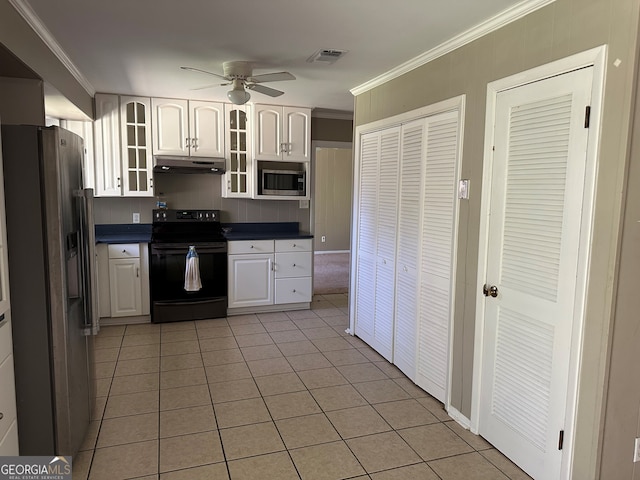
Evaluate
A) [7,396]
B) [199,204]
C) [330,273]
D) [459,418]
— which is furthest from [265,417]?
[330,273]

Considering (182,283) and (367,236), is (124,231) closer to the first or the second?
(182,283)

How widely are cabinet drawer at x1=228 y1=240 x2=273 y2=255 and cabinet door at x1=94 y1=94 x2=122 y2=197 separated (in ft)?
4.25

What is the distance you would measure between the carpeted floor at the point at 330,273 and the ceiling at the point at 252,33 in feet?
10.8

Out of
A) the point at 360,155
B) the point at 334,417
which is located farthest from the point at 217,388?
the point at 360,155

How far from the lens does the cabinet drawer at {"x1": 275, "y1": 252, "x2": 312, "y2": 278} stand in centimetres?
498

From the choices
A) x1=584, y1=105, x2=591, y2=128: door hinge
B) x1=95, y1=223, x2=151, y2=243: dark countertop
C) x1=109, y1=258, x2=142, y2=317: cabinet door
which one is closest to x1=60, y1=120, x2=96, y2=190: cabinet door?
x1=95, y1=223, x2=151, y2=243: dark countertop

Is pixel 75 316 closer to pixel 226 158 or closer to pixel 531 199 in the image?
pixel 531 199

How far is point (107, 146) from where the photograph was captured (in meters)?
4.46

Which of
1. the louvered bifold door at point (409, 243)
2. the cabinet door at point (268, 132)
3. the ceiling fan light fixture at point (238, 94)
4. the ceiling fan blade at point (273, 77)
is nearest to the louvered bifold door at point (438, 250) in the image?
the louvered bifold door at point (409, 243)

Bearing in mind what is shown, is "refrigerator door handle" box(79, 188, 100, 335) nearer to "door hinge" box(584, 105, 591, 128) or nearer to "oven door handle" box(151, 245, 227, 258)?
"oven door handle" box(151, 245, 227, 258)

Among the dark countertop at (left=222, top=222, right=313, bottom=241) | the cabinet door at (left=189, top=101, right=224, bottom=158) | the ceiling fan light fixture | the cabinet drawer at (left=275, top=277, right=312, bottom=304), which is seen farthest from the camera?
the cabinet drawer at (left=275, top=277, right=312, bottom=304)

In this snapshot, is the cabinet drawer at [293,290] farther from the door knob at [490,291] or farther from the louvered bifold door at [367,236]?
the door knob at [490,291]

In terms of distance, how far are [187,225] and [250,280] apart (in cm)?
98

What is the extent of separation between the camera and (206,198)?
514 centimetres
